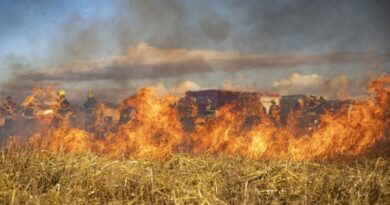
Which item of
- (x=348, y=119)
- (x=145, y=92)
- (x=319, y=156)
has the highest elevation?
(x=145, y=92)

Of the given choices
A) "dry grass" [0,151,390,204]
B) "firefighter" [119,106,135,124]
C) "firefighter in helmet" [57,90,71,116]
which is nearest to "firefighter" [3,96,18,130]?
"firefighter in helmet" [57,90,71,116]

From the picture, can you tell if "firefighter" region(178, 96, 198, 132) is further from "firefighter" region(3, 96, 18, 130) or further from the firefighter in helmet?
"firefighter" region(3, 96, 18, 130)

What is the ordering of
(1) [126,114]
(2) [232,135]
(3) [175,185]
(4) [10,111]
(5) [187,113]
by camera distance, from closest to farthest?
1. (3) [175,185]
2. (2) [232,135]
3. (5) [187,113]
4. (1) [126,114]
5. (4) [10,111]

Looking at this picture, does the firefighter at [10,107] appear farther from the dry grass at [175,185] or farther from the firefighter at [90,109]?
the dry grass at [175,185]

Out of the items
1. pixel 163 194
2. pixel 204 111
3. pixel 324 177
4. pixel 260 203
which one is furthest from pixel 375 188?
pixel 204 111

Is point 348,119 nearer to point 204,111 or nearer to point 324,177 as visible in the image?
point 324,177

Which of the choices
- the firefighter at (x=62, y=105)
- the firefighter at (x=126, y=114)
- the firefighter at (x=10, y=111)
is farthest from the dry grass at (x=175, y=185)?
the firefighter at (x=10, y=111)

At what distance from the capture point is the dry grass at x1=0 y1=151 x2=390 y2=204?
5789 mm

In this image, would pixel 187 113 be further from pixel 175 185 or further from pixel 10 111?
pixel 175 185

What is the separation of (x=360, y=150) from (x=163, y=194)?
1030cm

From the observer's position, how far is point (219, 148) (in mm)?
16188

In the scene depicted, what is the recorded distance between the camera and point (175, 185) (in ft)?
20.0

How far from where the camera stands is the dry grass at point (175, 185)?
5789 mm

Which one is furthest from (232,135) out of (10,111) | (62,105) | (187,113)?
(10,111)
